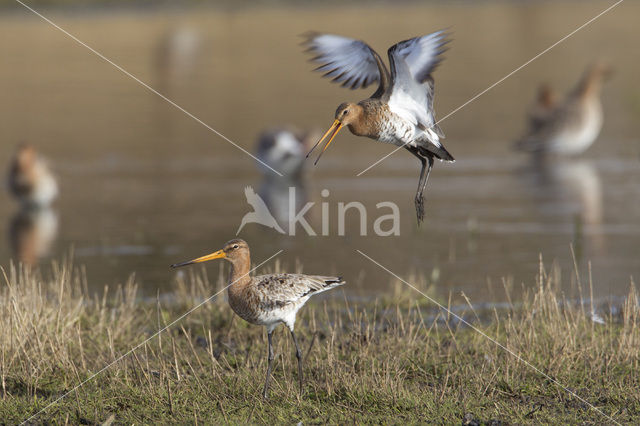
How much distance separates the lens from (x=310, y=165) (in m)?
17.6

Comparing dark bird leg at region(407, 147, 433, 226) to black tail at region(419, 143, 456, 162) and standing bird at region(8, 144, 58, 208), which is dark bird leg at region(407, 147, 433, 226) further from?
standing bird at region(8, 144, 58, 208)

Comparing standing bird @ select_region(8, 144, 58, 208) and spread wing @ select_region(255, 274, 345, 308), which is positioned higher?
standing bird @ select_region(8, 144, 58, 208)

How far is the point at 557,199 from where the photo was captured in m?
14.4

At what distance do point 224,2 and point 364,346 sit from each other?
56314 mm

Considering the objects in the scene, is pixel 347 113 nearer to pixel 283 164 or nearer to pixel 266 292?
pixel 266 292

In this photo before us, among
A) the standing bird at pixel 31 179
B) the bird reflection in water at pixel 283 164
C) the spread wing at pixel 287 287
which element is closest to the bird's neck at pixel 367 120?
the spread wing at pixel 287 287

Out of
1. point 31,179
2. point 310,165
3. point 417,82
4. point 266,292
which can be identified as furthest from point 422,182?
point 310,165

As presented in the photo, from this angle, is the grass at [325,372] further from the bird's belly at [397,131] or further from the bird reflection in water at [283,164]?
the bird reflection in water at [283,164]

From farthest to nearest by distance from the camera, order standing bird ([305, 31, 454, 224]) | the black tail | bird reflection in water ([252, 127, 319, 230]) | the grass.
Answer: bird reflection in water ([252, 127, 319, 230]), the black tail, standing bird ([305, 31, 454, 224]), the grass

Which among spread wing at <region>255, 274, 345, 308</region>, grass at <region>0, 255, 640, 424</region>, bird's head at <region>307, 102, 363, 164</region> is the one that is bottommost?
grass at <region>0, 255, 640, 424</region>

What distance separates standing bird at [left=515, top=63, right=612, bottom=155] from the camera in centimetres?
1652

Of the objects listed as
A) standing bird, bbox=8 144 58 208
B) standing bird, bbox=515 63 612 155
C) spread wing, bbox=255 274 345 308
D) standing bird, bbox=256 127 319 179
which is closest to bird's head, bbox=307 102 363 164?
spread wing, bbox=255 274 345 308

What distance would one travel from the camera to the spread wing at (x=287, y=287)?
6.91 meters

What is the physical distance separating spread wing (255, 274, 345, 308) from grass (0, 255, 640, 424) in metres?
0.32
